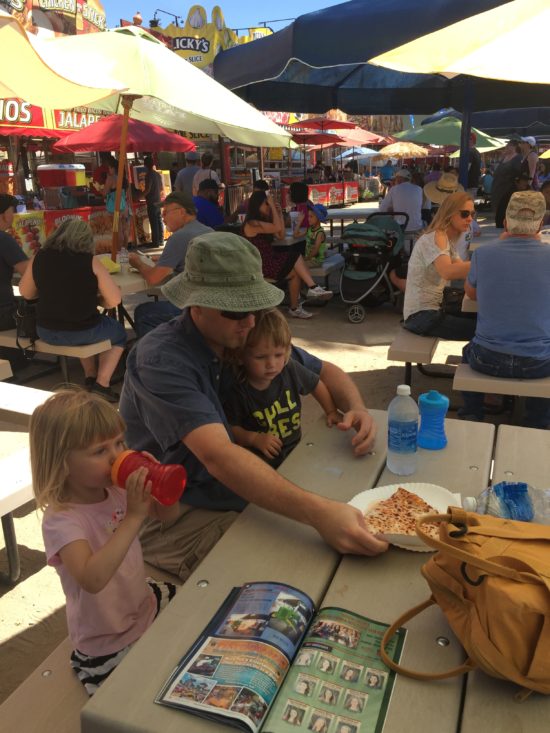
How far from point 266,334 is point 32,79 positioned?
8.06 ft

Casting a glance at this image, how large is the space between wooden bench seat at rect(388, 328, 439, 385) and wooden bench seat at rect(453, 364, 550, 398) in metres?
0.53

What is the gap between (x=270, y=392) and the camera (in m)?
2.31

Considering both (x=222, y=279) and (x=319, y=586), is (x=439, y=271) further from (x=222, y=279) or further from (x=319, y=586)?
(x=319, y=586)

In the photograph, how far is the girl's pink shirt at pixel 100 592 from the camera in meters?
1.60

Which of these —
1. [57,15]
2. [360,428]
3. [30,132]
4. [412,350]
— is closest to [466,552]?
[360,428]

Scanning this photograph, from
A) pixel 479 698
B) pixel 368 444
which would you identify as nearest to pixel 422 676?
pixel 479 698

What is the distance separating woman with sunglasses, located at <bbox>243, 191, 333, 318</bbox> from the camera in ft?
23.1

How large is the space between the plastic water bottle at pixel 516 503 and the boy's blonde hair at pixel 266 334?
825 millimetres

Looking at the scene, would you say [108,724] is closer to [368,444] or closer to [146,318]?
[368,444]

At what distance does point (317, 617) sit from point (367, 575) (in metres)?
0.20

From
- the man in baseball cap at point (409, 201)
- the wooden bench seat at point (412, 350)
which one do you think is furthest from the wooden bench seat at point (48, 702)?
the man in baseball cap at point (409, 201)

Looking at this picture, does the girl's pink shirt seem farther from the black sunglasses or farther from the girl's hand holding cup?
the black sunglasses

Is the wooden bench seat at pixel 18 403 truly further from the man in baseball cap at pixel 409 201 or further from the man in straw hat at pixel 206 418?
the man in baseball cap at pixel 409 201

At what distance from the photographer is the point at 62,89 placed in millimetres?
3682
